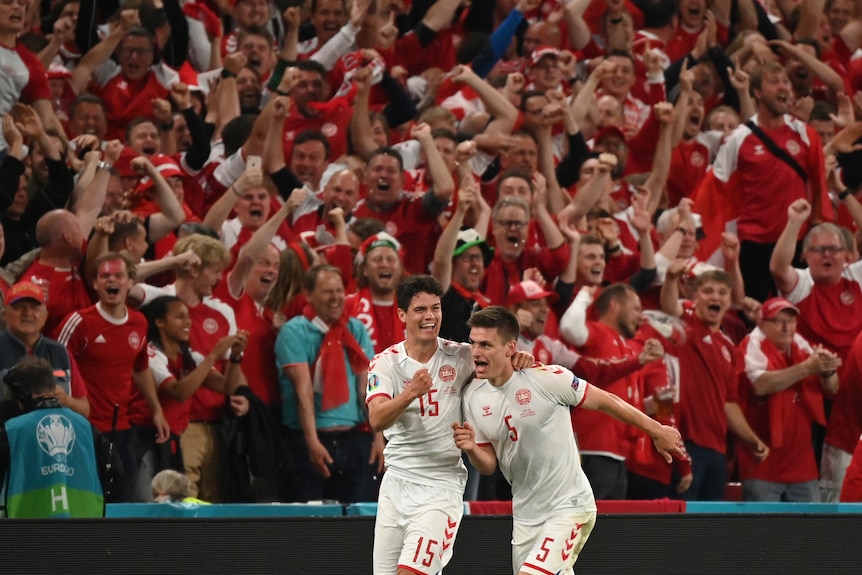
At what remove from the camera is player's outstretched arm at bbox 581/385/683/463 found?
23.8ft

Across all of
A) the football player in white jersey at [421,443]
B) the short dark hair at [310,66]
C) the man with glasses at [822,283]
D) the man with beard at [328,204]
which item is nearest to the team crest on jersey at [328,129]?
the short dark hair at [310,66]

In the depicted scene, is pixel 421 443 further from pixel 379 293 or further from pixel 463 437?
pixel 379 293

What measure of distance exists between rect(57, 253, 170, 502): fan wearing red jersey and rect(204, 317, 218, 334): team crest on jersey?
0.67m

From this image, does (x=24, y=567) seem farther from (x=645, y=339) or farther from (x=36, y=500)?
(x=645, y=339)

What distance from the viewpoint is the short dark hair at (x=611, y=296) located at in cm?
1086

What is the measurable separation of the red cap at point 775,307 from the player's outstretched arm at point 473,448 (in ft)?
15.2

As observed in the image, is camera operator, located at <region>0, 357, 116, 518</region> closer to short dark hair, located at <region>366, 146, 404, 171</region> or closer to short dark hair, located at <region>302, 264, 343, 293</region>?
short dark hair, located at <region>302, 264, 343, 293</region>

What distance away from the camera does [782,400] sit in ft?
37.3

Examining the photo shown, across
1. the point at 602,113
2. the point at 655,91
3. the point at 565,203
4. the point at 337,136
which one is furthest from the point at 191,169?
the point at 655,91

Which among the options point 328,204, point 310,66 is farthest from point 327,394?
point 310,66

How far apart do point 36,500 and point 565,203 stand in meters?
5.78

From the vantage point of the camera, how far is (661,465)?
34.9ft

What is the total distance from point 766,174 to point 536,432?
6.35 meters

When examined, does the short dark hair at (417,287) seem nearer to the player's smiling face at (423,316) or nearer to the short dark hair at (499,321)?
the player's smiling face at (423,316)
